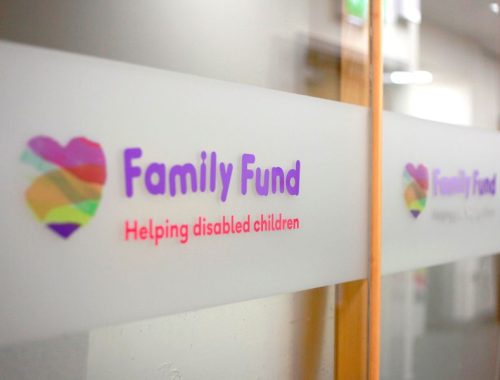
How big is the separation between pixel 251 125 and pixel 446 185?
101 cm

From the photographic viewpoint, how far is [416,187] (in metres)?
2.04

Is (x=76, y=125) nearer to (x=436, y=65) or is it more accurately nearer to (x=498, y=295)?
(x=436, y=65)

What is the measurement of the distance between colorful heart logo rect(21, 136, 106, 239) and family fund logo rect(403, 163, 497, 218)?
1.15 metres

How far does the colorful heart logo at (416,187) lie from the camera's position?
2012 millimetres

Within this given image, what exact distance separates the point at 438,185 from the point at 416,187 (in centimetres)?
16

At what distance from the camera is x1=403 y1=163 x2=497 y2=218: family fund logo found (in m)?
2.02

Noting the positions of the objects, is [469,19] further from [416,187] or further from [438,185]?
[416,187]

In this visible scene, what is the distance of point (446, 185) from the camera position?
2197 millimetres

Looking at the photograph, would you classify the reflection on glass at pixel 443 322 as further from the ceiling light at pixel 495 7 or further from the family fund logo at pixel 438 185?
the ceiling light at pixel 495 7

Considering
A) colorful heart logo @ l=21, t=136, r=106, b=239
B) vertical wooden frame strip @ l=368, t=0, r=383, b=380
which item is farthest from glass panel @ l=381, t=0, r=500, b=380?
colorful heart logo @ l=21, t=136, r=106, b=239

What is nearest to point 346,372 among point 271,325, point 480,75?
point 271,325

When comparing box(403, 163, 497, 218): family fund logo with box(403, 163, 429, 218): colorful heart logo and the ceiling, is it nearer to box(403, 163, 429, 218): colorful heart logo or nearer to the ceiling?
box(403, 163, 429, 218): colorful heart logo

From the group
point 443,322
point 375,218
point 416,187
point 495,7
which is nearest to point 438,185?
point 416,187

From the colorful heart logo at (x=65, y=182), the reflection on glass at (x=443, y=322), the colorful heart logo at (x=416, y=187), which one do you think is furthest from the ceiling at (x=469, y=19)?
the colorful heart logo at (x=65, y=182)
